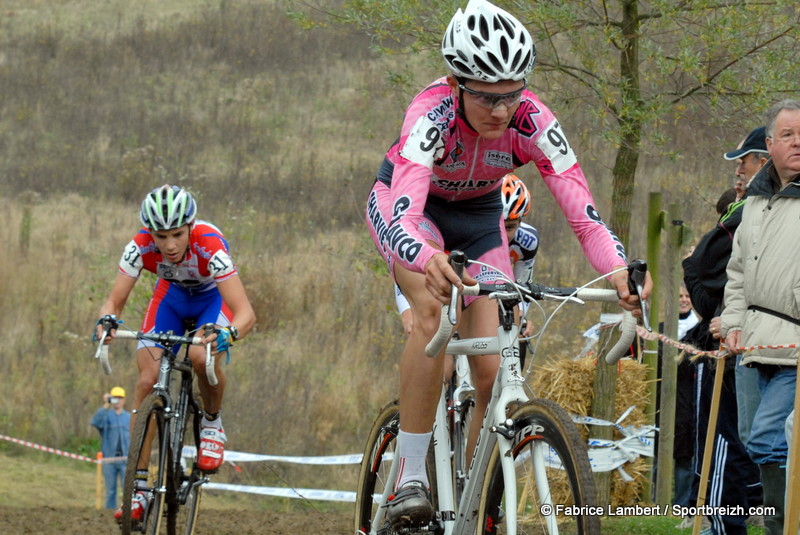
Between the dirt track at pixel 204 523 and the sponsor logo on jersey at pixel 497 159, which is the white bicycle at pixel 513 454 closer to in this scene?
the sponsor logo on jersey at pixel 497 159

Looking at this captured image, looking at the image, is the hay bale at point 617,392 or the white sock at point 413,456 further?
the hay bale at point 617,392

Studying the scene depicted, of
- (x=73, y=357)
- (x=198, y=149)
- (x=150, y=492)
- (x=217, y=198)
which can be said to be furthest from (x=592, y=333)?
(x=198, y=149)

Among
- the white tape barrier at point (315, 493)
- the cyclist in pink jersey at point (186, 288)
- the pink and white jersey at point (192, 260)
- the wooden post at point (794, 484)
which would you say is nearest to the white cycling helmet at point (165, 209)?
the cyclist in pink jersey at point (186, 288)

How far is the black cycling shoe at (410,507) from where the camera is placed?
4.66 m

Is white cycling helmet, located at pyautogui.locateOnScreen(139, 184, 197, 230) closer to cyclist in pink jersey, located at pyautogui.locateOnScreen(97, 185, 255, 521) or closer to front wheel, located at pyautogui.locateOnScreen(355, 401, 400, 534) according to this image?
cyclist in pink jersey, located at pyautogui.locateOnScreen(97, 185, 255, 521)

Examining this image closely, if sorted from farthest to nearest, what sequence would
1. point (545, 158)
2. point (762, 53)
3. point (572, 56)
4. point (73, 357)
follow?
1. point (73, 357)
2. point (572, 56)
3. point (762, 53)
4. point (545, 158)

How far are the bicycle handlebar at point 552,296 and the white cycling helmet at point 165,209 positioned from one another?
357 cm

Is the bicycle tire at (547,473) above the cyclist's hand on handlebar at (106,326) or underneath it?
underneath

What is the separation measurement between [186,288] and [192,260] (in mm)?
375

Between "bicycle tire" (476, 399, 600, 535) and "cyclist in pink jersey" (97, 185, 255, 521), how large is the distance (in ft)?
10.7

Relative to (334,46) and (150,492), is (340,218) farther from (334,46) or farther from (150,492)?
(150,492)

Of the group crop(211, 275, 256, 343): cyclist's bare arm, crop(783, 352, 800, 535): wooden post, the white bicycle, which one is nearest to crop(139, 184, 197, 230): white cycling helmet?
crop(211, 275, 256, 343): cyclist's bare arm

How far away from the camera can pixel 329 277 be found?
23.0 meters

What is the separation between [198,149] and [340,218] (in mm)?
6561
